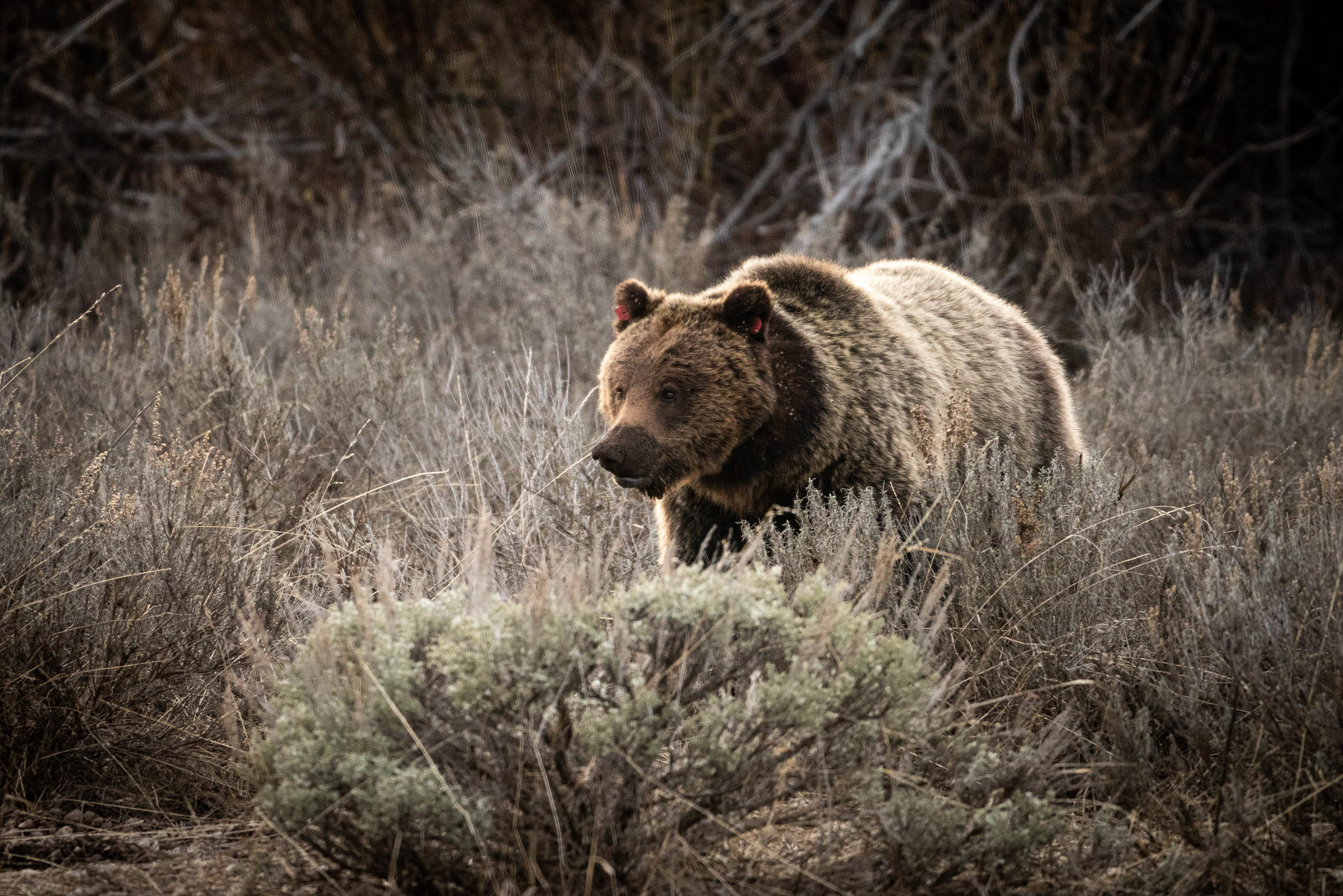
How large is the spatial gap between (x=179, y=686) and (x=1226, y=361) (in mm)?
6364

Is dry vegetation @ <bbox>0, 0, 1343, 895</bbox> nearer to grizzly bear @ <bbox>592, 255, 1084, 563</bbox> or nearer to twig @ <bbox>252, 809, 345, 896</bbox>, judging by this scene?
twig @ <bbox>252, 809, 345, 896</bbox>

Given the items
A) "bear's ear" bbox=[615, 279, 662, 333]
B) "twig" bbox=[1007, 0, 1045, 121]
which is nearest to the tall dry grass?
"bear's ear" bbox=[615, 279, 662, 333]

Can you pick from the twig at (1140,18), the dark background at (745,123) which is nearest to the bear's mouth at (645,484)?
the dark background at (745,123)

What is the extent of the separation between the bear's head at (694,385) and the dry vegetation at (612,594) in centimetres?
39

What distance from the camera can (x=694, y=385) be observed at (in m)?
3.69

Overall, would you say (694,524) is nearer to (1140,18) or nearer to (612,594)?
(612,594)

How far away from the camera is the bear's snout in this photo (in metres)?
3.40

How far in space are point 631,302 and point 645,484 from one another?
2.55ft

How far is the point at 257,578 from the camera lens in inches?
137

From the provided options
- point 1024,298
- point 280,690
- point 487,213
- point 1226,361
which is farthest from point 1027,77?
point 280,690

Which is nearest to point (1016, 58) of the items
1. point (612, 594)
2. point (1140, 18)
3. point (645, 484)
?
point (1140, 18)

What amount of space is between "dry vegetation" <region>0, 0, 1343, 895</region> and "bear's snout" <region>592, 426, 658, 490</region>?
0.26m

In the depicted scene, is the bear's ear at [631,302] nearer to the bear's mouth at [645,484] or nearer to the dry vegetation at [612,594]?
the dry vegetation at [612,594]

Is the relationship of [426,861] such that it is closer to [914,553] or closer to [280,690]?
[280,690]
